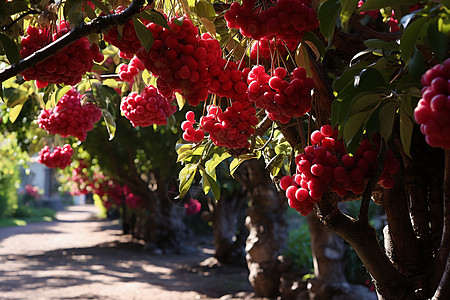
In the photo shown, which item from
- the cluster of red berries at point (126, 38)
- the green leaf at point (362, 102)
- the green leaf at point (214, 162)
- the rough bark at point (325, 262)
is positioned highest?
the cluster of red berries at point (126, 38)

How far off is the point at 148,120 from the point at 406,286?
107cm

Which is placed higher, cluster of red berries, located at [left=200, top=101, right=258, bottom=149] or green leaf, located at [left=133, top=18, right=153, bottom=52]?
green leaf, located at [left=133, top=18, right=153, bottom=52]

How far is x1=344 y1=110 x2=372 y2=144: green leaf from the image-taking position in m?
0.94

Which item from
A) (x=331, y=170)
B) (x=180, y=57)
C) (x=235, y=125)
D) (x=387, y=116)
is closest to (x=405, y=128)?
(x=387, y=116)

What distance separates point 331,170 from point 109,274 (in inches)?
383

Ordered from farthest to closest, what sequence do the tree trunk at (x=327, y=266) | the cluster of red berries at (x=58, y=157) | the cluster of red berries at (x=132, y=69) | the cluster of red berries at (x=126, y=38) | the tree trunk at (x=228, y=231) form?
1. the tree trunk at (x=228, y=231)
2. the tree trunk at (x=327, y=266)
3. the cluster of red berries at (x=58, y=157)
4. the cluster of red berries at (x=132, y=69)
5. the cluster of red berries at (x=126, y=38)

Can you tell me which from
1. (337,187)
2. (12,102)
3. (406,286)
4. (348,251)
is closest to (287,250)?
(348,251)

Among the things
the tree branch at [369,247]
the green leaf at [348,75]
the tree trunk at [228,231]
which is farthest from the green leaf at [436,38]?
Result: the tree trunk at [228,231]

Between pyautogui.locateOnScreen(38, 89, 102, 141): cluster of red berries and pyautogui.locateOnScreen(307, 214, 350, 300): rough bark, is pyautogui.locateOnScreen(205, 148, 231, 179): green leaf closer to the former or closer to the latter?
pyautogui.locateOnScreen(38, 89, 102, 141): cluster of red berries

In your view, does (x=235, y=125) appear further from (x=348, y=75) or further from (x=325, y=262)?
(x=325, y=262)

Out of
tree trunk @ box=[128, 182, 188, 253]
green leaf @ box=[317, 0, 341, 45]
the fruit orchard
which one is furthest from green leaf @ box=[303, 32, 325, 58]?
tree trunk @ box=[128, 182, 188, 253]

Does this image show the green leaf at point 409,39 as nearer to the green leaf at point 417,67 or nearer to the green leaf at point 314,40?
the green leaf at point 417,67

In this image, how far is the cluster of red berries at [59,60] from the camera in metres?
1.20

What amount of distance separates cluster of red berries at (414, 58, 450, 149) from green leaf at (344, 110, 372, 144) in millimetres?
268
